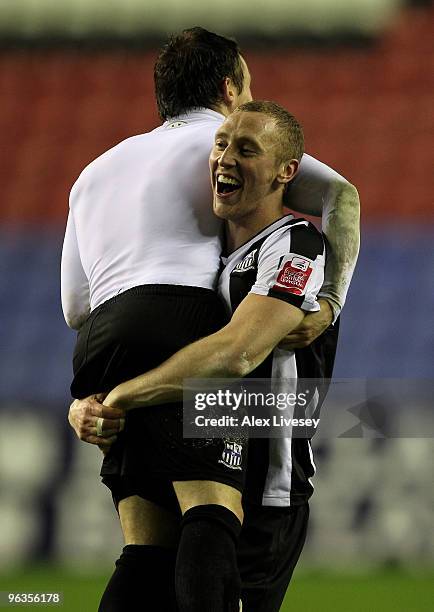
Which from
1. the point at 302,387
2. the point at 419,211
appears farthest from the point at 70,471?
the point at 419,211

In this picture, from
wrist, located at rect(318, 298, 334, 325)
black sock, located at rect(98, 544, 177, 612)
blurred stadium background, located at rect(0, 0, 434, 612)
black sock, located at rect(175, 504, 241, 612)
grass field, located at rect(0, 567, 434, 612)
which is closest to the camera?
black sock, located at rect(175, 504, 241, 612)

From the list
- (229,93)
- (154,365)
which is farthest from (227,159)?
(154,365)

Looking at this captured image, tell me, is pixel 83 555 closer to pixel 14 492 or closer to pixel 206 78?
pixel 14 492

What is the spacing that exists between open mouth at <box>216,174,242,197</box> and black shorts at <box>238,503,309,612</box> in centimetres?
55

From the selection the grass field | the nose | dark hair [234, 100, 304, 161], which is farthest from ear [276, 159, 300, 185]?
the grass field

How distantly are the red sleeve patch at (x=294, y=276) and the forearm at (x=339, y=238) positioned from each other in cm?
13

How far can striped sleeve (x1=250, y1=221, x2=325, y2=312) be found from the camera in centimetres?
173

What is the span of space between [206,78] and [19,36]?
4.42 meters

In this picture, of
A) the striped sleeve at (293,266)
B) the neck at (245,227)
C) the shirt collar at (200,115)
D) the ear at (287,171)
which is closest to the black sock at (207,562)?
the striped sleeve at (293,266)

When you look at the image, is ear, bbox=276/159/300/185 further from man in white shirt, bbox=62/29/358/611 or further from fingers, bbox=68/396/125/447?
fingers, bbox=68/396/125/447

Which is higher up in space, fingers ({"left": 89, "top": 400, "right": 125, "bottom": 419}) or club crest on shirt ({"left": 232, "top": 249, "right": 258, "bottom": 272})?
club crest on shirt ({"left": 232, "top": 249, "right": 258, "bottom": 272})

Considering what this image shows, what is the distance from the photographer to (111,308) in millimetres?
1786

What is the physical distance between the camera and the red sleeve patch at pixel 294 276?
1723 mm

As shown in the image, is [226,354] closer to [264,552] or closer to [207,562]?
[207,562]
